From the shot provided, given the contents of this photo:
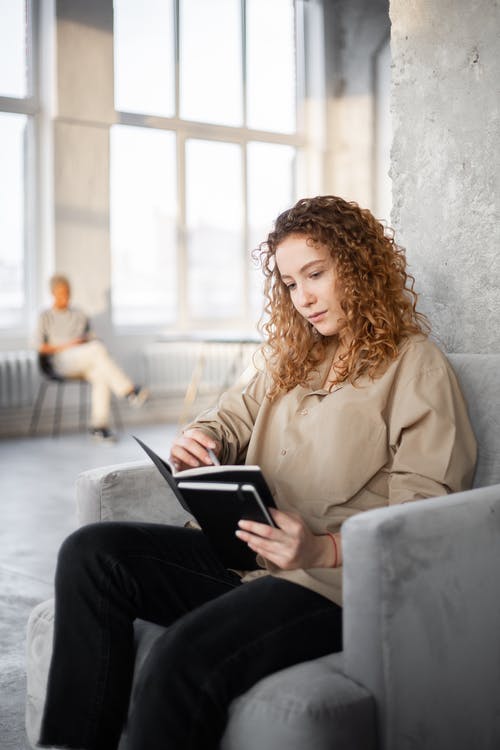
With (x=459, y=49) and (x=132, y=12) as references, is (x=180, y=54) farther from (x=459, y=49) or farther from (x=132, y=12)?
(x=459, y=49)

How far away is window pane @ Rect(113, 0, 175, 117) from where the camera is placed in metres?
8.07

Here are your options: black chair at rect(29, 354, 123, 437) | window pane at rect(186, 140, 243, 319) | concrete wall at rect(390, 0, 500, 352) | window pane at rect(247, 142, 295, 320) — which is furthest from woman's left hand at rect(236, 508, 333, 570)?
window pane at rect(247, 142, 295, 320)

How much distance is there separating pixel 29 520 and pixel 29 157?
4.26 metres

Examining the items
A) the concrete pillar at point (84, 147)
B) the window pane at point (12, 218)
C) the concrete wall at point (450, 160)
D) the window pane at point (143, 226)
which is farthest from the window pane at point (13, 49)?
the concrete wall at point (450, 160)

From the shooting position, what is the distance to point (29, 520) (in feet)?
13.8

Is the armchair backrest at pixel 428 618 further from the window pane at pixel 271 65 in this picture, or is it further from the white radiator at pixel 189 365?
the window pane at pixel 271 65

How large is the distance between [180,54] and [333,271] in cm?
743

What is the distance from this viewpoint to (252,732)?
1291 millimetres

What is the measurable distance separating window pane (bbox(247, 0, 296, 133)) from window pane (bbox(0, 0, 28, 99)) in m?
2.42

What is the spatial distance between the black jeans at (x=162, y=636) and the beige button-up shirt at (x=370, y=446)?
0.31 feet

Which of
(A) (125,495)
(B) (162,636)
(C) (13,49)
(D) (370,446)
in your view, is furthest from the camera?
(C) (13,49)

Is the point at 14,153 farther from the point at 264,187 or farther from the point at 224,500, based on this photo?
the point at 224,500

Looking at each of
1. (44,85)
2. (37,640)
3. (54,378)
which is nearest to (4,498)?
(54,378)

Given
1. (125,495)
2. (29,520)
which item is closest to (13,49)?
(29,520)
